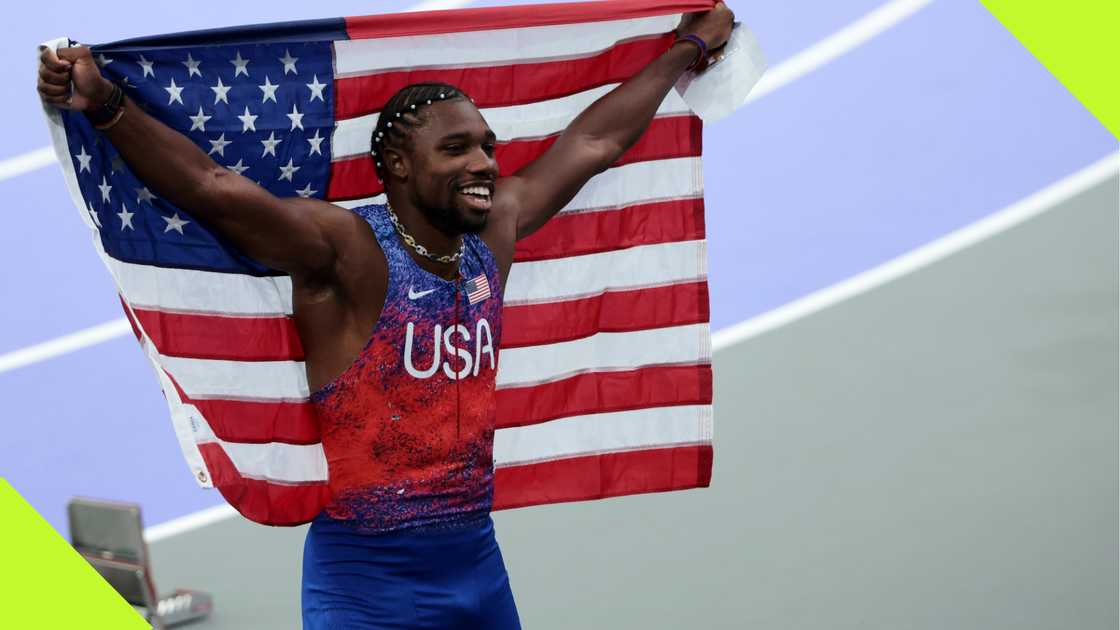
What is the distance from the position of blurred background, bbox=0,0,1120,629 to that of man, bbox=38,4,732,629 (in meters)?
2.05

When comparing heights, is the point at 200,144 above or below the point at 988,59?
below

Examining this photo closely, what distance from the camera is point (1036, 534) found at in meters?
6.80

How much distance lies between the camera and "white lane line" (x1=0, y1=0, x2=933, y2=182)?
35.7ft

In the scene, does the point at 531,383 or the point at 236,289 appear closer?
the point at 236,289

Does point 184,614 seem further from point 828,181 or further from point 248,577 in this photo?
point 828,181

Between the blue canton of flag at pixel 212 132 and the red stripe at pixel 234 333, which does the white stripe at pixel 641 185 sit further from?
the red stripe at pixel 234 333

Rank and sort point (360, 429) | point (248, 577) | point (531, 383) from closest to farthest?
point (360, 429), point (531, 383), point (248, 577)

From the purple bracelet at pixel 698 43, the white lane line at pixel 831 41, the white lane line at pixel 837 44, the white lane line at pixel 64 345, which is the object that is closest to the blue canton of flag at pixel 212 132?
the purple bracelet at pixel 698 43

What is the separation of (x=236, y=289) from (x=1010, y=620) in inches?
129

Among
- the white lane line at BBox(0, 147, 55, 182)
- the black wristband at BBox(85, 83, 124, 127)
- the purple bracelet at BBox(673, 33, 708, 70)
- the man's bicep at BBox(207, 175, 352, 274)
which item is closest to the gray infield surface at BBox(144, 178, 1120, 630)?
the purple bracelet at BBox(673, 33, 708, 70)

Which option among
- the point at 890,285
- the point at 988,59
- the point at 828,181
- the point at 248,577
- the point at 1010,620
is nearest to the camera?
→ the point at 1010,620

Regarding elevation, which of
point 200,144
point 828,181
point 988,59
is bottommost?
point 200,144

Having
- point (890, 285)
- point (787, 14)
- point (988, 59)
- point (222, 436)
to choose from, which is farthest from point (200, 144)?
point (988, 59)

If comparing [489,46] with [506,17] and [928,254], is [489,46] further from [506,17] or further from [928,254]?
[928,254]
